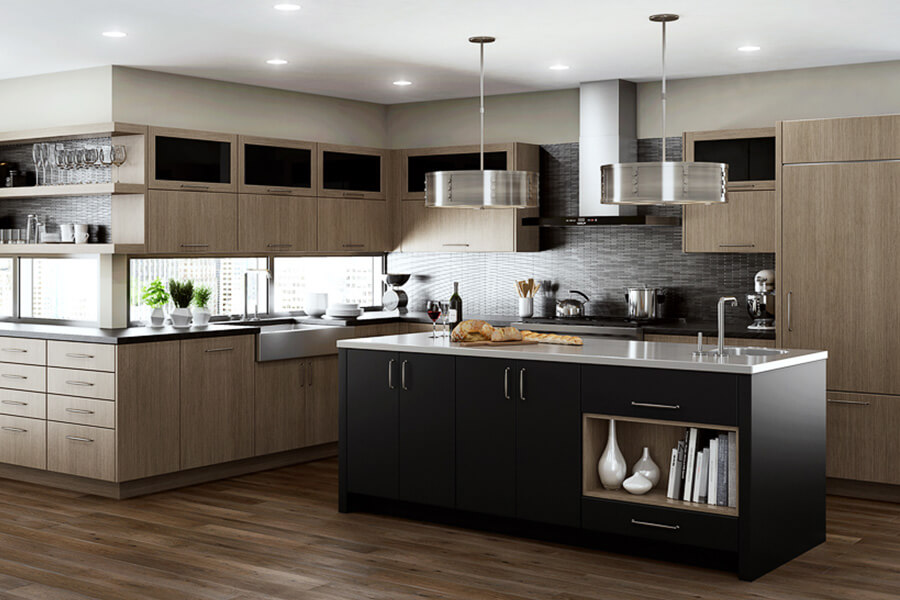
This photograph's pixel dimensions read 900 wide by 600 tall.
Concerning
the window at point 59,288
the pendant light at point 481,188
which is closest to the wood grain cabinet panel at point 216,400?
the window at point 59,288

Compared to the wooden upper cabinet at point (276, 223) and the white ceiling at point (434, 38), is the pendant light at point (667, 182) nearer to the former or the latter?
the white ceiling at point (434, 38)

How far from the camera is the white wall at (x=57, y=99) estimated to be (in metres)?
6.36

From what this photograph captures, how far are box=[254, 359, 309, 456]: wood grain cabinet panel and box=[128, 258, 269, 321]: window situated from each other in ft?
2.54

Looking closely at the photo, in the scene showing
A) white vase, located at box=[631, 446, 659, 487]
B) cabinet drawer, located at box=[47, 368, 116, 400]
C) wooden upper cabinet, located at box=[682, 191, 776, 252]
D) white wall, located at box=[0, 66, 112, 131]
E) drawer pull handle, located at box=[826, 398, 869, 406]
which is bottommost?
white vase, located at box=[631, 446, 659, 487]

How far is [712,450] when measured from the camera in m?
4.47

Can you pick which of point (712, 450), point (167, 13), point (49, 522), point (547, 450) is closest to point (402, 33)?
point (167, 13)

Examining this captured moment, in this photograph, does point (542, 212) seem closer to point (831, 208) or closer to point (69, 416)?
point (831, 208)

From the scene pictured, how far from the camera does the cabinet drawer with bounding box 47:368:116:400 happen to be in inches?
229

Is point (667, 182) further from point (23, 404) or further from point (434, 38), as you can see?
point (23, 404)

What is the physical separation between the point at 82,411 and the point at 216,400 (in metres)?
0.78

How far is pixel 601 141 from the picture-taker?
23.3 ft

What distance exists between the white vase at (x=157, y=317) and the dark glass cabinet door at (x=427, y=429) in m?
1.93

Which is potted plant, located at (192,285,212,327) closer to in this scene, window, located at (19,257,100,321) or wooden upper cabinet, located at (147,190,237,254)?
wooden upper cabinet, located at (147,190,237,254)

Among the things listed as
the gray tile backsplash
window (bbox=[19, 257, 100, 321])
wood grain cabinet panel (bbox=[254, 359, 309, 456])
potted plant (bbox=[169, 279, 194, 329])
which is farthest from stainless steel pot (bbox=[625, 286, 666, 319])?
window (bbox=[19, 257, 100, 321])
